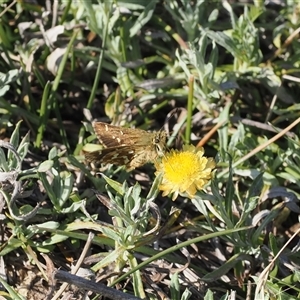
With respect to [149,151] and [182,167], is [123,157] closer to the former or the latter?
[149,151]

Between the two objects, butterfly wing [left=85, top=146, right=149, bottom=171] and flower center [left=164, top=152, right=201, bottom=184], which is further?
butterfly wing [left=85, top=146, right=149, bottom=171]

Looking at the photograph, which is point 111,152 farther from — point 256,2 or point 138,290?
point 256,2

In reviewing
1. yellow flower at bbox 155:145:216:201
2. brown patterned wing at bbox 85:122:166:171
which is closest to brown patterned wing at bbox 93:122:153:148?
brown patterned wing at bbox 85:122:166:171

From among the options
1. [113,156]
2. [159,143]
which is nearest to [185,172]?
[159,143]

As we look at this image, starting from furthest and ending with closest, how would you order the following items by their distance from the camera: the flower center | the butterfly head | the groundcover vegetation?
the butterfly head < the groundcover vegetation < the flower center

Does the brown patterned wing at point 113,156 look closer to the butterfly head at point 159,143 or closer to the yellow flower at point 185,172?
the butterfly head at point 159,143

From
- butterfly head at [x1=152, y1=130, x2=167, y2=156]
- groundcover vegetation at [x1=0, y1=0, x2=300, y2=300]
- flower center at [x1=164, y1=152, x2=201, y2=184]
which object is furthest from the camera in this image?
butterfly head at [x1=152, y1=130, x2=167, y2=156]

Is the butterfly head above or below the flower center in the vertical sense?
below

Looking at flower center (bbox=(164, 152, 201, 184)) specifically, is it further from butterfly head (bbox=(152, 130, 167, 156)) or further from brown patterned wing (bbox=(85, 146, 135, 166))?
brown patterned wing (bbox=(85, 146, 135, 166))
